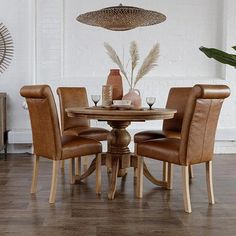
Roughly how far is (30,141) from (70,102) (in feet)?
3.71

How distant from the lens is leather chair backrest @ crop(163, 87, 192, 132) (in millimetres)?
3668

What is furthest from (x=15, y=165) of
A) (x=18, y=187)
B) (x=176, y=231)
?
(x=176, y=231)

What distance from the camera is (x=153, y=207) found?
267 cm

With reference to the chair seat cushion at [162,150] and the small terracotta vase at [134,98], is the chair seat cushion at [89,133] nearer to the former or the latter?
the small terracotta vase at [134,98]

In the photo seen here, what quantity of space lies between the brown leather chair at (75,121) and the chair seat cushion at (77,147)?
23.5 inches

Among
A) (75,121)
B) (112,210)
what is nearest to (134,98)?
(75,121)

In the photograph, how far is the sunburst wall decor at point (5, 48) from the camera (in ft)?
15.5

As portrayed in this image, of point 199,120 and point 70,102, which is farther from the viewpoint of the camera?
point 70,102

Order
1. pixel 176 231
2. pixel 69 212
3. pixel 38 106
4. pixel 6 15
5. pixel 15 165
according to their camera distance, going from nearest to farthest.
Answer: pixel 176 231
pixel 69 212
pixel 38 106
pixel 15 165
pixel 6 15

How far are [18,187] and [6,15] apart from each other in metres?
2.57

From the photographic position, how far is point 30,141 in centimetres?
467

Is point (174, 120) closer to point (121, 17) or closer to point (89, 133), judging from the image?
point (89, 133)

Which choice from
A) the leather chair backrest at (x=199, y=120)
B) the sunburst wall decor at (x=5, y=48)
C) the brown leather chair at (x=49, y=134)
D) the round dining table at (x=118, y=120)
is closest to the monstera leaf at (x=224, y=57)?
the leather chair backrest at (x=199, y=120)

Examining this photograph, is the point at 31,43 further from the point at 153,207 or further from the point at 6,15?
the point at 153,207
